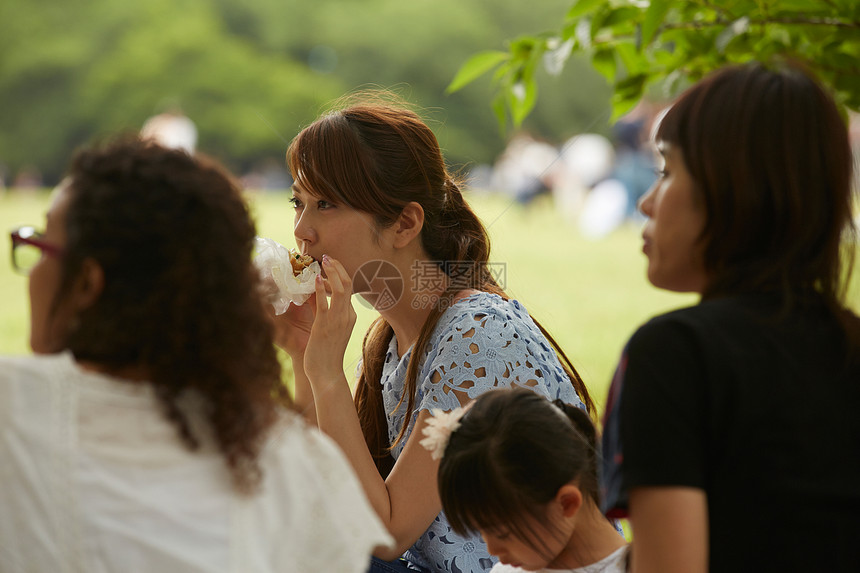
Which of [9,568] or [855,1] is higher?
[855,1]

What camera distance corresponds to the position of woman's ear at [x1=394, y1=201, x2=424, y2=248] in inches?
Answer: 79.4

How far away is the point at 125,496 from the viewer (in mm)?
993

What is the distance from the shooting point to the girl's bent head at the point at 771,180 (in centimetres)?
110

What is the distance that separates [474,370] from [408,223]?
16.7 inches

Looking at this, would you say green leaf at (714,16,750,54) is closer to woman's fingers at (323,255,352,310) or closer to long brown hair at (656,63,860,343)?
long brown hair at (656,63,860,343)

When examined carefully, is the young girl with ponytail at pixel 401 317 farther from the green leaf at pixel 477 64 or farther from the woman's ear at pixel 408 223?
the green leaf at pixel 477 64

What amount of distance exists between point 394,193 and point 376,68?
88.6ft

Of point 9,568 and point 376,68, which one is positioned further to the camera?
point 376,68

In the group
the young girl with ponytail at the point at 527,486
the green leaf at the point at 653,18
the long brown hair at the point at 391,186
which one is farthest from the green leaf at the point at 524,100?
the young girl with ponytail at the point at 527,486

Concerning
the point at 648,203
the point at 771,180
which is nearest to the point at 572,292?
the point at 648,203

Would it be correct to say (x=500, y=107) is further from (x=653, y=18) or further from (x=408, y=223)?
(x=653, y=18)

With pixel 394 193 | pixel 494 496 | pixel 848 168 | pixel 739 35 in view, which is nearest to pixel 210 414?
pixel 494 496

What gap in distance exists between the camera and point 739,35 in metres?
1.67

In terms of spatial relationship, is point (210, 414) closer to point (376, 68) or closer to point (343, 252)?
point (343, 252)
